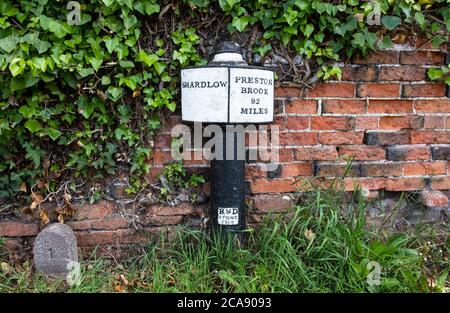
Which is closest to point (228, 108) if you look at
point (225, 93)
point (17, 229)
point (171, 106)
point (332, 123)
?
point (225, 93)

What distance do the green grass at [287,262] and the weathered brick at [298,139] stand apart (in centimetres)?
32

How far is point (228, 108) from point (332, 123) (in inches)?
28.8

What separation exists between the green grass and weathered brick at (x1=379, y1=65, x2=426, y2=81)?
785mm

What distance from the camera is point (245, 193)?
2.11m

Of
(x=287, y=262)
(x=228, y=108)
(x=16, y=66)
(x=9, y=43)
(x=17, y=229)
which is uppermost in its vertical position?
(x=9, y=43)

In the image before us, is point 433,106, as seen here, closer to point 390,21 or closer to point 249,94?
point 390,21

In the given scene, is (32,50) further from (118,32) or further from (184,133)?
(184,133)

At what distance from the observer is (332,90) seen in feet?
6.81

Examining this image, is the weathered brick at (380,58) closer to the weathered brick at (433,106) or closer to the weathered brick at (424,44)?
the weathered brick at (424,44)

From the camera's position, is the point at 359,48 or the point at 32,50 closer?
the point at 32,50

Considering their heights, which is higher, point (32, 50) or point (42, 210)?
point (32, 50)

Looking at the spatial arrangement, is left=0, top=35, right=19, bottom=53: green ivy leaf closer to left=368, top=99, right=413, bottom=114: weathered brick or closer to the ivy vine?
the ivy vine
